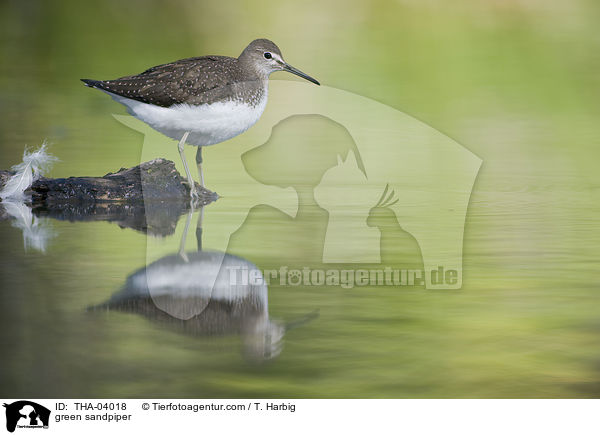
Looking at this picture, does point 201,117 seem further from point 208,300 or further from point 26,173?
point 208,300

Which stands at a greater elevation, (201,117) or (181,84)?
Answer: (181,84)

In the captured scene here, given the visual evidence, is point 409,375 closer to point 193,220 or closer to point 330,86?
point 193,220

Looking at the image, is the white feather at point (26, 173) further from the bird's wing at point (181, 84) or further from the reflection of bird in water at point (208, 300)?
the reflection of bird in water at point (208, 300)

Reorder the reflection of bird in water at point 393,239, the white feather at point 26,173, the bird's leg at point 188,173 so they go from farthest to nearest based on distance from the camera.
→ the white feather at point 26,173 < the bird's leg at point 188,173 < the reflection of bird in water at point 393,239

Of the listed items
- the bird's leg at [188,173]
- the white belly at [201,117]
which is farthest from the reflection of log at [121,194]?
the white belly at [201,117]

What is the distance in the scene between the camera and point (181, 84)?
7.59m

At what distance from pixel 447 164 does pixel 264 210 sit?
2.82 m

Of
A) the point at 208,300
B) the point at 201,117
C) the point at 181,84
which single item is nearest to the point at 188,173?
the point at 201,117

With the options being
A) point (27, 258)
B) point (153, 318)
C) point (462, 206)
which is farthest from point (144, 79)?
point (153, 318)

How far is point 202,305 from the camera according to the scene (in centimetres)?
491

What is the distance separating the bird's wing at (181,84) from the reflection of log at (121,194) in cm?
70

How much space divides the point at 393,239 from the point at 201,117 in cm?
196

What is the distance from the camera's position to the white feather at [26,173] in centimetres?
795

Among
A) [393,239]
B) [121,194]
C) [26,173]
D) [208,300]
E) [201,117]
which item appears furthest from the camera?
[26,173]
